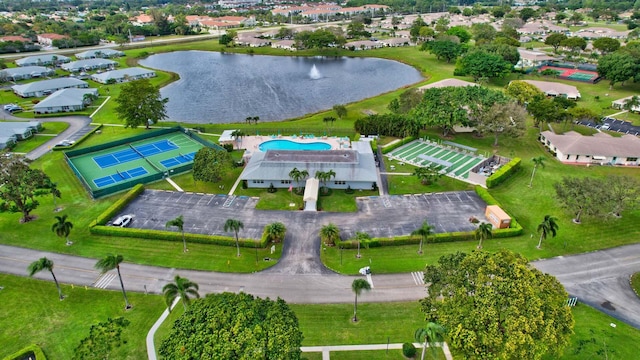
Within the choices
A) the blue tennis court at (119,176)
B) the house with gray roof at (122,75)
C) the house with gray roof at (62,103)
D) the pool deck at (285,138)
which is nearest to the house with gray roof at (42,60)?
the house with gray roof at (122,75)

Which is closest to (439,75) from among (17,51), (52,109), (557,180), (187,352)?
(557,180)

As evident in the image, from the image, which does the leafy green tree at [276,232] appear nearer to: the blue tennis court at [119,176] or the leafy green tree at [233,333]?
the leafy green tree at [233,333]

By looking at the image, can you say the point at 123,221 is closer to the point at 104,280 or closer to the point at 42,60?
the point at 104,280

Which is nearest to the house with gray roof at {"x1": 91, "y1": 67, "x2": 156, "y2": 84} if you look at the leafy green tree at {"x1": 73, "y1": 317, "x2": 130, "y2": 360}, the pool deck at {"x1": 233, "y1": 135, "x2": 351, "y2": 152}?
the pool deck at {"x1": 233, "y1": 135, "x2": 351, "y2": 152}

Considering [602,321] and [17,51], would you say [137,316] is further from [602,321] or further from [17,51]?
Result: [17,51]

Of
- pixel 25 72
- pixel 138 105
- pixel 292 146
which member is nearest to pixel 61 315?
pixel 292 146
